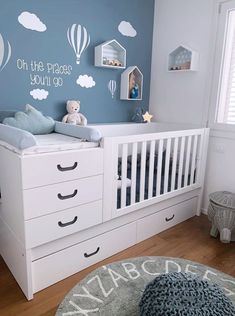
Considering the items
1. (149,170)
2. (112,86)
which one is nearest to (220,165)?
(149,170)

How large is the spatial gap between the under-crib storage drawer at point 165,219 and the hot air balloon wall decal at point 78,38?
5.03 ft

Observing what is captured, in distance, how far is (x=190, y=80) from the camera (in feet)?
8.50

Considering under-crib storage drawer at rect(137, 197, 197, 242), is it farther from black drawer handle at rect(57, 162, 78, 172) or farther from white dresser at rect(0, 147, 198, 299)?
black drawer handle at rect(57, 162, 78, 172)

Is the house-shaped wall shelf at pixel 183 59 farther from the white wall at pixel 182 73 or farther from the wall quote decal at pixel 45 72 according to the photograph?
the wall quote decal at pixel 45 72

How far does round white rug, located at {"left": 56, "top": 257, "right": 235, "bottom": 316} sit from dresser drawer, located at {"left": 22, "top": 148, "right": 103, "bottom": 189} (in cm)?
58

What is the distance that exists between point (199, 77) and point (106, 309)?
2.18 metres

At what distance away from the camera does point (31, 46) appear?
2018mm

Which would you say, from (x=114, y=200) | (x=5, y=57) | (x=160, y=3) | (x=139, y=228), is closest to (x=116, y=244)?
(x=139, y=228)

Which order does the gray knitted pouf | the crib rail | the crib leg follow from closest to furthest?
the gray knitted pouf, the crib rail, the crib leg

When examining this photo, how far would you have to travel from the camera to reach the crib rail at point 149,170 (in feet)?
5.60

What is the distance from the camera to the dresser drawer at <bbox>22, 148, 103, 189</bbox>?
1.31 meters

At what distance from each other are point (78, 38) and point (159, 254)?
6.38 ft

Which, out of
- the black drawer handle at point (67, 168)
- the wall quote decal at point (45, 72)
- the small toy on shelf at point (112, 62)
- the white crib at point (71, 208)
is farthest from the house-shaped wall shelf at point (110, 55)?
the black drawer handle at point (67, 168)

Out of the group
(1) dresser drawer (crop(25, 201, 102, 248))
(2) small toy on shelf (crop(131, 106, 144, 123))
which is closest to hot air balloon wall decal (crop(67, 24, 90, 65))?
(2) small toy on shelf (crop(131, 106, 144, 123))
